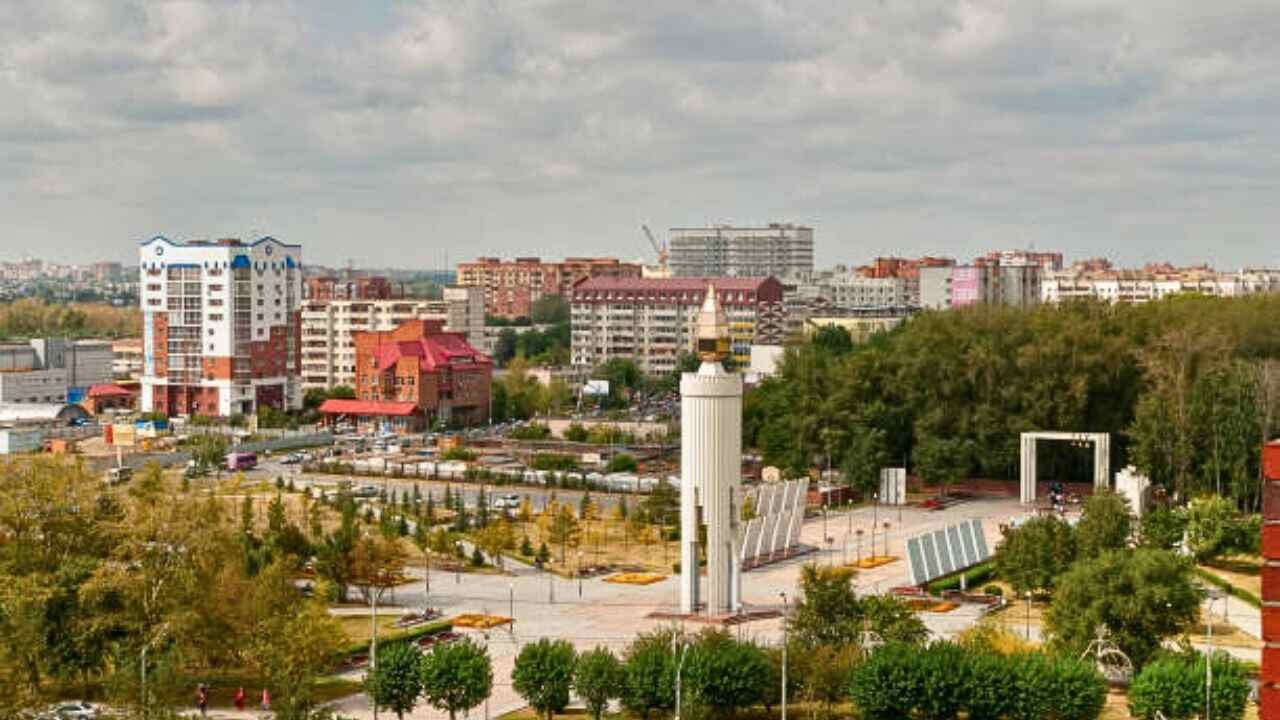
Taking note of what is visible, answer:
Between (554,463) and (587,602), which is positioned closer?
(587,602)

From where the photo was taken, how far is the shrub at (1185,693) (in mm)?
28000

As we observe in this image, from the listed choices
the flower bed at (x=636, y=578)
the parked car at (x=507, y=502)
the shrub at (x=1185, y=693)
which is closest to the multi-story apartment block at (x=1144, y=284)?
the parked car at (x=507, y=502)

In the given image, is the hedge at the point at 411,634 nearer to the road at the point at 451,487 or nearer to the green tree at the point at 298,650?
the green tree at the point at 298,650

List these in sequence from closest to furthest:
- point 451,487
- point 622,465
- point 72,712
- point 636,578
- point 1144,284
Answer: point 72,712, point 636,578, point 451,487, point 622,465, point 1144,284

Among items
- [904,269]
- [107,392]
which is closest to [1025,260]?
[904,269]

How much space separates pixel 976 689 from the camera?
28.2 metres

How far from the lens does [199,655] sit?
1255 inches

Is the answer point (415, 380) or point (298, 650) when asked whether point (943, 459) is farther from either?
point (415, 380)

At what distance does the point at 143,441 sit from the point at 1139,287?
9202 centimetres

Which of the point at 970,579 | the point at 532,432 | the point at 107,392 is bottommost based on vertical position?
the point at 970,579

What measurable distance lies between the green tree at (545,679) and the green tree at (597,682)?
359mm

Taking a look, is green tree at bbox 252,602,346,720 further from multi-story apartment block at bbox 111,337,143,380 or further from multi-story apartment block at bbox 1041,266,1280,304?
multi-story apartment block at bbox 1041,266,1280,304

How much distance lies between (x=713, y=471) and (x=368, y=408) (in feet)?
180

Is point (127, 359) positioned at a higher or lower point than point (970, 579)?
higher
